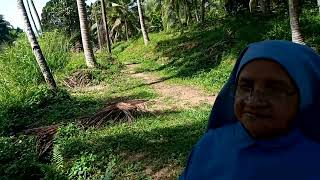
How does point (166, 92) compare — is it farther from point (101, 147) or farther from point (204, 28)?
point (204, 28)

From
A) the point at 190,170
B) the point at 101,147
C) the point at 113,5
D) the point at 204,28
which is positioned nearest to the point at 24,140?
the point at 101,147

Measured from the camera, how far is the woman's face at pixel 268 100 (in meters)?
1.38

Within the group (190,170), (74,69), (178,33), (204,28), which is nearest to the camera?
(190,170)

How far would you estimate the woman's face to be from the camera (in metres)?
1.38

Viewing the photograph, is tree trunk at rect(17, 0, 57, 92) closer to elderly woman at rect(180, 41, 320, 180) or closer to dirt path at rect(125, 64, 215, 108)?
dirt path at rect(125, 64, 215, 108)

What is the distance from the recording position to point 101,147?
758 cm

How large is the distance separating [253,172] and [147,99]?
10.5m

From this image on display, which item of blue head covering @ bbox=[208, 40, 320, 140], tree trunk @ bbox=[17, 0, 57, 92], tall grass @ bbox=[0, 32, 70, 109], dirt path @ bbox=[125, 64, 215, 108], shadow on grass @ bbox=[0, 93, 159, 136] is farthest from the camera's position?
tree trunk @ bbox=[17, 0, 57, 92]

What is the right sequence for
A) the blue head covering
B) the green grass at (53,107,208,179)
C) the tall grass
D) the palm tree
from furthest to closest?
the palm tree < the tall grass < the green grass at (53,107,208,179) < the blue head covering

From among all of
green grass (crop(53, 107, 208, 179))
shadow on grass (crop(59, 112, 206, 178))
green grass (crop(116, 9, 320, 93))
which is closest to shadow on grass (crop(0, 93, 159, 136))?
green grass (crop(53, 107, 208, 179))

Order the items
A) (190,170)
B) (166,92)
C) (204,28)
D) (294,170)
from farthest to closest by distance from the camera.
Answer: (204,28), (166,92), (190,170), (294,170)

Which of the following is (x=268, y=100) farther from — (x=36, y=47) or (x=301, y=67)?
(x=36, y=47)

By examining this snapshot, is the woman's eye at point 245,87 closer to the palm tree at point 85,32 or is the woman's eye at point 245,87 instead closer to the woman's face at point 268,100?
the woman's face at point 268,100

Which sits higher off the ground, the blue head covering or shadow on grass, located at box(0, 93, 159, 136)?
the blue head covering
